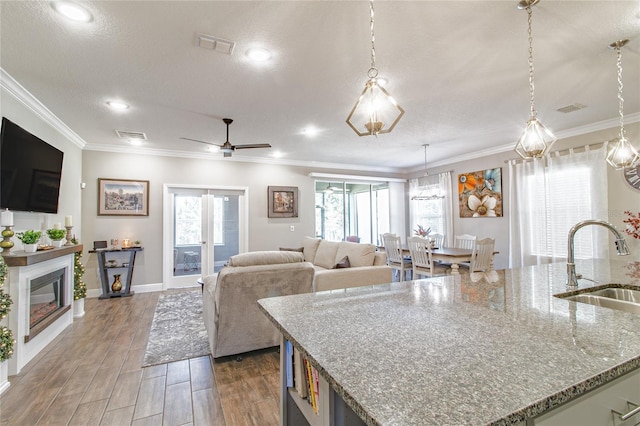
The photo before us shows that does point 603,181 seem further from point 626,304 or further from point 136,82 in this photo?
point 136,82

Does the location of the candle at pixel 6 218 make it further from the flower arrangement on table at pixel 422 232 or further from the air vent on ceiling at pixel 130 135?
the flower arrangement on table at pixel 422 232

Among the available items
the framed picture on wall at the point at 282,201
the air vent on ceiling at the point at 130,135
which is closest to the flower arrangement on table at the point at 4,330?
the air vent on ceiling at the point at 130,135

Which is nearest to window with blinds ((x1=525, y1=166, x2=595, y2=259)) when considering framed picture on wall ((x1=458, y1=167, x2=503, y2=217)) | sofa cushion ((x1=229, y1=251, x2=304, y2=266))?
framed picture on wall ((x1=458, y1=167, x2=503, y2=217))

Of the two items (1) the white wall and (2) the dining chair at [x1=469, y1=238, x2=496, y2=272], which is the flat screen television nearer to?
(1) the white wall

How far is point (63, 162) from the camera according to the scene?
414cm

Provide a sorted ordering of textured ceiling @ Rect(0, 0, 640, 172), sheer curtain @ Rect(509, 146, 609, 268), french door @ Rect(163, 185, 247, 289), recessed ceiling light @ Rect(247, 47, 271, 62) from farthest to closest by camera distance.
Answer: french door @ Rect(163, 185, 247, 289), sheer curtain @ Rect(509, 146, 609, 268), recessed ceiling light @ Rect(247, 47, 271, 62), textured ceiling @ Rect(0, 0, 640, 172)

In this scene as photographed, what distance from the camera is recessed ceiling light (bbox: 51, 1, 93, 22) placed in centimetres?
183

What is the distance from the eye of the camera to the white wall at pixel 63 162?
9.59 ft

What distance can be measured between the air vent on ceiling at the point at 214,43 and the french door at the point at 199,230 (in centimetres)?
378

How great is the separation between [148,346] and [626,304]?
11.9 feet

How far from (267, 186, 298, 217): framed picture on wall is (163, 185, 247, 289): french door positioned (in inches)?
21.0

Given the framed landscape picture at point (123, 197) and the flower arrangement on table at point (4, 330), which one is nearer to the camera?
the flower arrangement on table at point (4, 330)

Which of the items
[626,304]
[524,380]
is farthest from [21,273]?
[626,304]

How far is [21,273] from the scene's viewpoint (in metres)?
2.57
